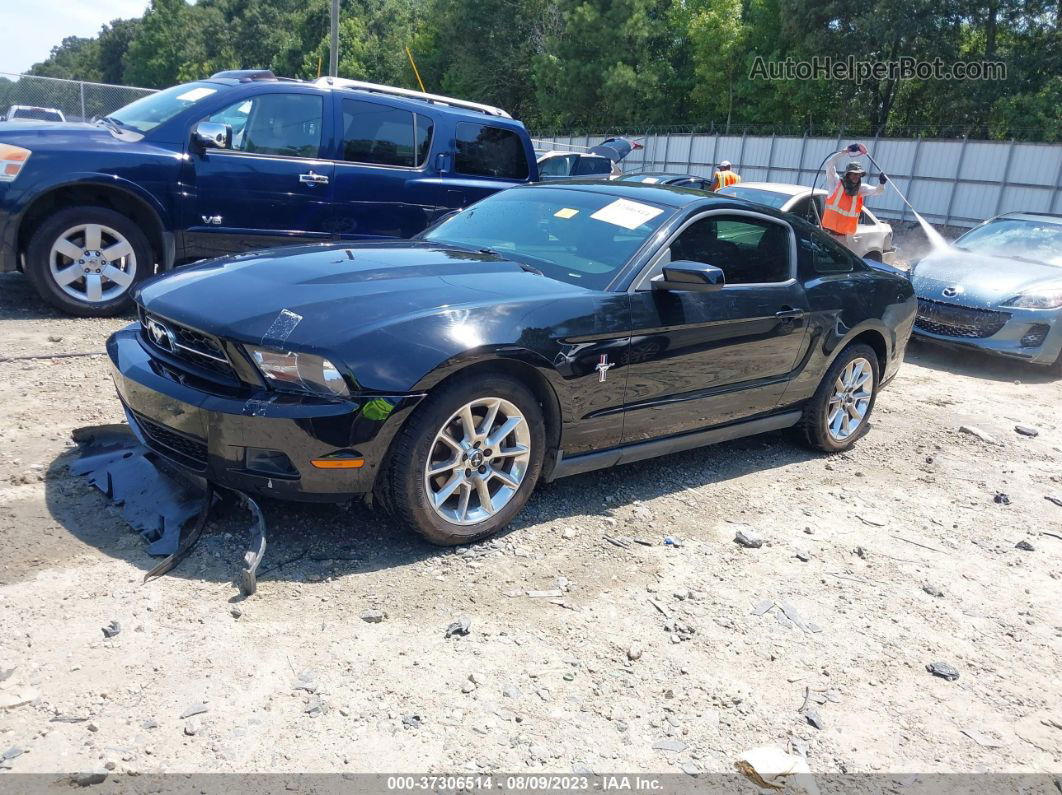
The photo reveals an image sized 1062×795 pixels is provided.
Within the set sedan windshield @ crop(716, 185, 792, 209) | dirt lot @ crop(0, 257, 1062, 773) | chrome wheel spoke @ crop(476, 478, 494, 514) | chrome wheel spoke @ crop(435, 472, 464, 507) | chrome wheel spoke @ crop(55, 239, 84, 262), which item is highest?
sedan windshield @ crop(716, 185, 792, 209)

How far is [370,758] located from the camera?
2.51 m

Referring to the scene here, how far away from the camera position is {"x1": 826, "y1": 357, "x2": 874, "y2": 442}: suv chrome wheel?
560 cm

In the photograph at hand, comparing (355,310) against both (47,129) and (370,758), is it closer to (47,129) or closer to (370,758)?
(370,758)

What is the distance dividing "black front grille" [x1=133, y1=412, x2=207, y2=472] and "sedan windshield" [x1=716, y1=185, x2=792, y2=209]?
925cm

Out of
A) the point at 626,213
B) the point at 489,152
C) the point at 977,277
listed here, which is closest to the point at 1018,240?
the point at 977,277

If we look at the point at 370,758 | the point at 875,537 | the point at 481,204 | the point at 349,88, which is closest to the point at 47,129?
the point at 349,88

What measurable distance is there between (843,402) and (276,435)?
380 centimetres

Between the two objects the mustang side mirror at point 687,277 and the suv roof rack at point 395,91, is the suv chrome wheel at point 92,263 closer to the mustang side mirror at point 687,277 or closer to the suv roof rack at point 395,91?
the suv roof rack at point 395,91

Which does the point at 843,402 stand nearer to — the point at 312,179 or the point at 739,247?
the point at 739,247

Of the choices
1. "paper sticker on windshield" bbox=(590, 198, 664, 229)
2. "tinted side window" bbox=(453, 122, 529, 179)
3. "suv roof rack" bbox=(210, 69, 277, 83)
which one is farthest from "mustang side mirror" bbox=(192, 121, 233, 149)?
"paper sticker on windshield" bbox=(590, 198, 664, 229)

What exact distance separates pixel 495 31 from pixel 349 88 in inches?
1848

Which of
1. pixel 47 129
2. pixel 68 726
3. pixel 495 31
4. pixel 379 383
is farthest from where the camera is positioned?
pixel 495 31

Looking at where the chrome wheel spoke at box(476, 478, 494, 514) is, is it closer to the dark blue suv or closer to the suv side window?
the dark blue suv

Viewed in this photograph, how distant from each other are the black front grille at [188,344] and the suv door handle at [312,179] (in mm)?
3634
